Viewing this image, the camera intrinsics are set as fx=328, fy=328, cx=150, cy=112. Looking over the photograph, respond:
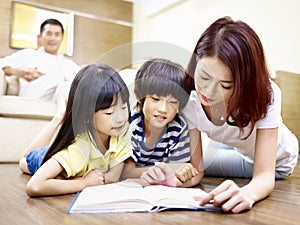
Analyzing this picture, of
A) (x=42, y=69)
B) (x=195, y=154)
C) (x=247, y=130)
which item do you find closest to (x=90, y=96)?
(x=195, y=154)

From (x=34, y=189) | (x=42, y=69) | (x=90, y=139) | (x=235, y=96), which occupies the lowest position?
(x=34, y=189)

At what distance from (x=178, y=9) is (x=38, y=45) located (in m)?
1.36

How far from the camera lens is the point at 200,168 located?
862 millimetres

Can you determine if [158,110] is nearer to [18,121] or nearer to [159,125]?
[159,125]

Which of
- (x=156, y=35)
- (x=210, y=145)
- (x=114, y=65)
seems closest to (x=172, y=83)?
(x=114, y=65)

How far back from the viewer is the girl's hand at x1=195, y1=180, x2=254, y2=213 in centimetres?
57

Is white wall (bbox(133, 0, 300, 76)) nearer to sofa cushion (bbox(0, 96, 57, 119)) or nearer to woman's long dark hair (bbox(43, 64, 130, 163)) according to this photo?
sofa cushion (bbox(0, 96, 57, 119))

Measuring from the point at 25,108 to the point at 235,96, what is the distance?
1.24 m

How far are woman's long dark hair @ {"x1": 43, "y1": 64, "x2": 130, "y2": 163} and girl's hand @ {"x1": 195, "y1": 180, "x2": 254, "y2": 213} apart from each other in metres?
0.24

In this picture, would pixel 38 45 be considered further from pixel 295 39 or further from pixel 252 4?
pixel 295 39

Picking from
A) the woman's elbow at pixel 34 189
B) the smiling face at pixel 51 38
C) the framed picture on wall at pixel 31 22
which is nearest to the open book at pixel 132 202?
the woman's elbow at pixel 34 189

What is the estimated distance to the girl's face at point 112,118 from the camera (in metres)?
0.66

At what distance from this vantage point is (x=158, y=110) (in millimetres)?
651

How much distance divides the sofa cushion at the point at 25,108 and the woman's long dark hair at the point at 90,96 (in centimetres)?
93
